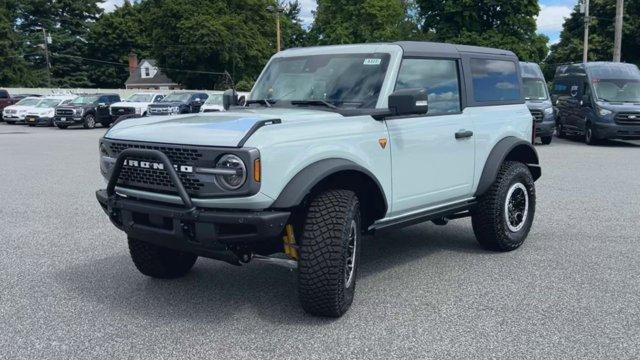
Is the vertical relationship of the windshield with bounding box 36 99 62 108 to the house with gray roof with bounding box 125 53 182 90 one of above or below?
below

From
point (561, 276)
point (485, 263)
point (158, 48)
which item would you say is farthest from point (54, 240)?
point (158, 48)

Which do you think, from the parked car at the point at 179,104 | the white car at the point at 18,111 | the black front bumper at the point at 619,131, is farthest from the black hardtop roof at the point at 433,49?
the white car at the point at 18,111

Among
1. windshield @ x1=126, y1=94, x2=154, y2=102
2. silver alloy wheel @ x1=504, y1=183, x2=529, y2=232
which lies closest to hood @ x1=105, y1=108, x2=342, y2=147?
silver alloy wheel @ x1=504, y1=183, x2=529, y2=232

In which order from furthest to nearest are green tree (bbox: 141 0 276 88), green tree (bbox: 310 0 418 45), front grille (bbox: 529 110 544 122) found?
green tree (bbox: 310 0 418 45), green tree (bbox: 141 0 276 88), front grille (bbox: 529 110 544 122)

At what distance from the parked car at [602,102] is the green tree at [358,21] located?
39.8 m

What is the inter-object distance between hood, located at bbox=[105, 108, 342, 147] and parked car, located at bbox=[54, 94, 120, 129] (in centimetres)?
2764

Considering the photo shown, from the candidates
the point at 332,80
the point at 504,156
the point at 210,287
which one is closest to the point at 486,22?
the point at 504,156

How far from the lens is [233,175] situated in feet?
12.8

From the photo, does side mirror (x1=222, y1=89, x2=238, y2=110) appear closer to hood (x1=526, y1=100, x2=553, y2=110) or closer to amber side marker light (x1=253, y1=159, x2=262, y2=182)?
amber side marker light (x1=253, y1=159, x2=262, y2=182)

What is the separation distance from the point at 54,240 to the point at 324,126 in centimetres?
406

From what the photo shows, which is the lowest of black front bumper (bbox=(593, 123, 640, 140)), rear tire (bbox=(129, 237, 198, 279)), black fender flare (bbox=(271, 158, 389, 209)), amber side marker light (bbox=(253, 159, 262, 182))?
black front bumper (bbox=(593, 123, 640, 140))

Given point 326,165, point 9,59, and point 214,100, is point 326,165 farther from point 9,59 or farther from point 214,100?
point 9,59

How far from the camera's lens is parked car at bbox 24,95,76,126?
3300 centimetres

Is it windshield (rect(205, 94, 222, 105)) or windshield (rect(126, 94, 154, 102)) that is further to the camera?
windshield (rect(126, 94, 154, 102))
